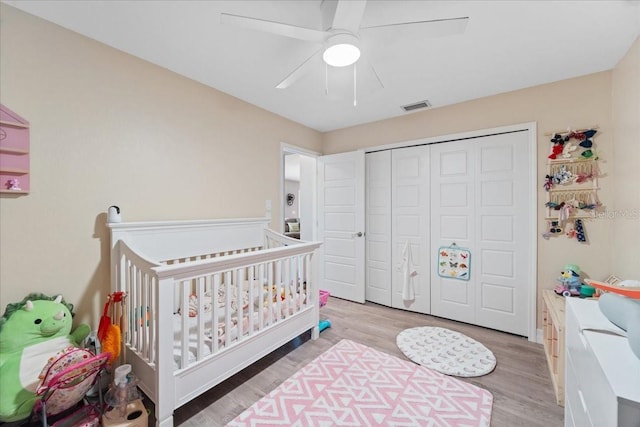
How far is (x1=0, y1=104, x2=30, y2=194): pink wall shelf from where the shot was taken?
1.43m

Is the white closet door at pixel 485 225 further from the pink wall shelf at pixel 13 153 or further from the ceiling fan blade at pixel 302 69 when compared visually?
the pink wall shelf at pixel 13 153

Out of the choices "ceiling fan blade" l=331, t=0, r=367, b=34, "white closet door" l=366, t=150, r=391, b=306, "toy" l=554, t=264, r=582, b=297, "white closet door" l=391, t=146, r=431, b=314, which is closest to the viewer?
"ceiling fan blade" l=331, t=0, r=367, b=34

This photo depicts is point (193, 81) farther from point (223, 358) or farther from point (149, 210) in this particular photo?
point (223, 358)

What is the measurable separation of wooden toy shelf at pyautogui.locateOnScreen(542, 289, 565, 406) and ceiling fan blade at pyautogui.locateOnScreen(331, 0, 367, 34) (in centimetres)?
213

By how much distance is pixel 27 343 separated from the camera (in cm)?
138

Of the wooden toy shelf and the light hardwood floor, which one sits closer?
the light hardwood floor

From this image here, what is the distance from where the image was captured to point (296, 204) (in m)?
8.71

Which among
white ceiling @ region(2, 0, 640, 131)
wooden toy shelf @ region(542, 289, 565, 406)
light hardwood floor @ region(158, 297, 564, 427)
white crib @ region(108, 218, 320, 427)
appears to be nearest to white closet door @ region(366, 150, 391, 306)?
light hardwood floor @ region(158, 297, 564, 427)

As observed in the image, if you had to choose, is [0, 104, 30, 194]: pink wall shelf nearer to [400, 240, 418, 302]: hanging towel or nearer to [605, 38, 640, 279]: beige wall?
[400, 240, 418, 302]: hanging towel

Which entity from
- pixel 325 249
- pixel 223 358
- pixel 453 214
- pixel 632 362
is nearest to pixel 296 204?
pixel 325 249

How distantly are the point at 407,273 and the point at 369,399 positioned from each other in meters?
1.61

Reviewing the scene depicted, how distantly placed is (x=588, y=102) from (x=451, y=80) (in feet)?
3.56

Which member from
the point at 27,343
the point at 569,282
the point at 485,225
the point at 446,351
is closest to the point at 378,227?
the point at 485,225

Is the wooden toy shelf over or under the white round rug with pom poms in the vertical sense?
over
